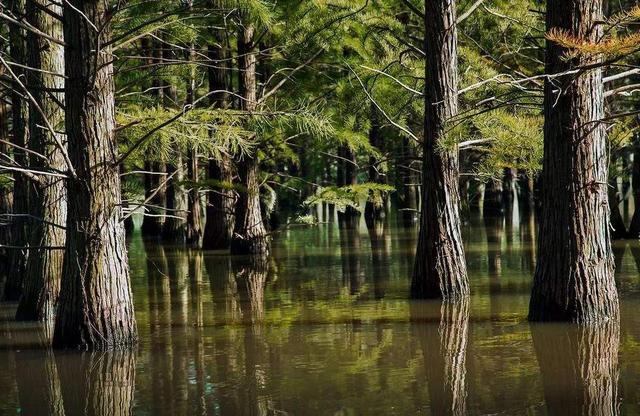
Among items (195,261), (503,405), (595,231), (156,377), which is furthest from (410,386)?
(195,261)

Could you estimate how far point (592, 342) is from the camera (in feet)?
33.0

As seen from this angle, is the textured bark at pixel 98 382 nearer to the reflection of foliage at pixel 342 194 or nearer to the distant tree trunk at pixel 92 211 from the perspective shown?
the distant tree trunk at pixel 92 211

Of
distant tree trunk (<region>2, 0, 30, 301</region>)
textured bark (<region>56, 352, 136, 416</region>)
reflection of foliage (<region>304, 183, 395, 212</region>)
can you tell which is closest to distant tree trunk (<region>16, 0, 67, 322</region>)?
distant tree trunk (<region>2, 0, 30, 301</region>)

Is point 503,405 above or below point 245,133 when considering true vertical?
below

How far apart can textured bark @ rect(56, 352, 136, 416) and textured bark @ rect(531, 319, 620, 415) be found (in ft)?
11.3

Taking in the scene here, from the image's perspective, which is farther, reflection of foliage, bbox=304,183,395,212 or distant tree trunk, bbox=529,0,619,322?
reflection of foliage, bbox=304,183,395,212

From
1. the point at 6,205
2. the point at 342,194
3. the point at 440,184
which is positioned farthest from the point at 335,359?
the point at 6,205

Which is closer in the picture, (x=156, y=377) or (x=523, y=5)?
(x=156, y=377)

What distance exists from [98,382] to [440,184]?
6.81 m

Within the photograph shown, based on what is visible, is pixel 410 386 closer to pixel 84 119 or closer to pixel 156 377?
pixel 156 377

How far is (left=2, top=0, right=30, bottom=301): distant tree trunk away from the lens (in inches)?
577

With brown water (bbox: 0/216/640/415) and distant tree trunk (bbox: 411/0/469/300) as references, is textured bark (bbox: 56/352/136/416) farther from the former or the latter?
distant tree trunk (bbox: 411/0/469/300)

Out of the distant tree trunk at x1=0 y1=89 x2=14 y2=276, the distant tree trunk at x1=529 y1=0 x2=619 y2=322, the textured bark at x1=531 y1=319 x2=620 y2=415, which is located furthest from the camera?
the distant tree trunk at x1=0 y1=89 x2=14 y2=276

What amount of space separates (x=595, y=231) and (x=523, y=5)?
8.68 m
